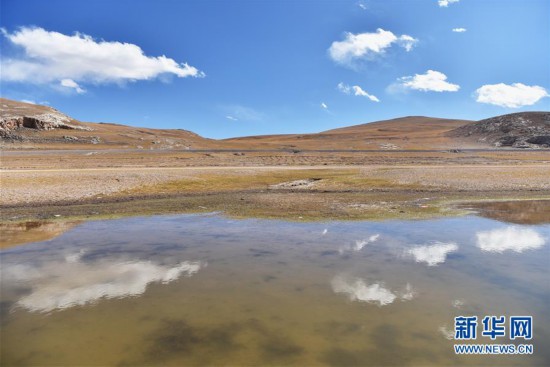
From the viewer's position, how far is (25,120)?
125062 millimetres

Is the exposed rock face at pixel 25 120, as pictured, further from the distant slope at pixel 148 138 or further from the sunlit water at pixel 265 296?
the sunlit water at pixel 265 296

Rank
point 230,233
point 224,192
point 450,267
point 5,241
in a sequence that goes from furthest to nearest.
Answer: point 224,192, point 230,233, point 5,241, point 450,267

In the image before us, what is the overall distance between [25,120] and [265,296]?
143621mm

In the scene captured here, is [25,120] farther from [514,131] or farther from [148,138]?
[514,131]

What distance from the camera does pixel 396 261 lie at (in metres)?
13.3

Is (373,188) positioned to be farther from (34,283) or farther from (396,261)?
(34,283)

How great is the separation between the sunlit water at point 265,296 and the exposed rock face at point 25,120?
122 metres

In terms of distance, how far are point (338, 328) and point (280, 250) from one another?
6705 mm

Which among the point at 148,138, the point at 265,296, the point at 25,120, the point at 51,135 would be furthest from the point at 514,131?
the point at 25,120

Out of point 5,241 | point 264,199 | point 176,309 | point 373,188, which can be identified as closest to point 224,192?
point 264,199

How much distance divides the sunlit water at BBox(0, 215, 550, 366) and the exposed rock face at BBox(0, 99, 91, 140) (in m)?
122

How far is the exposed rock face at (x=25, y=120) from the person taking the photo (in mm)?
115375

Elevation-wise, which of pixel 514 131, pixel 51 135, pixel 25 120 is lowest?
pixel 51 135

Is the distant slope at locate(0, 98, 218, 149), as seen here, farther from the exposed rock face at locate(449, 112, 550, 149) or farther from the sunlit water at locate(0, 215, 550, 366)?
the exposed rock face at locate(449, 112, 550, 149)
